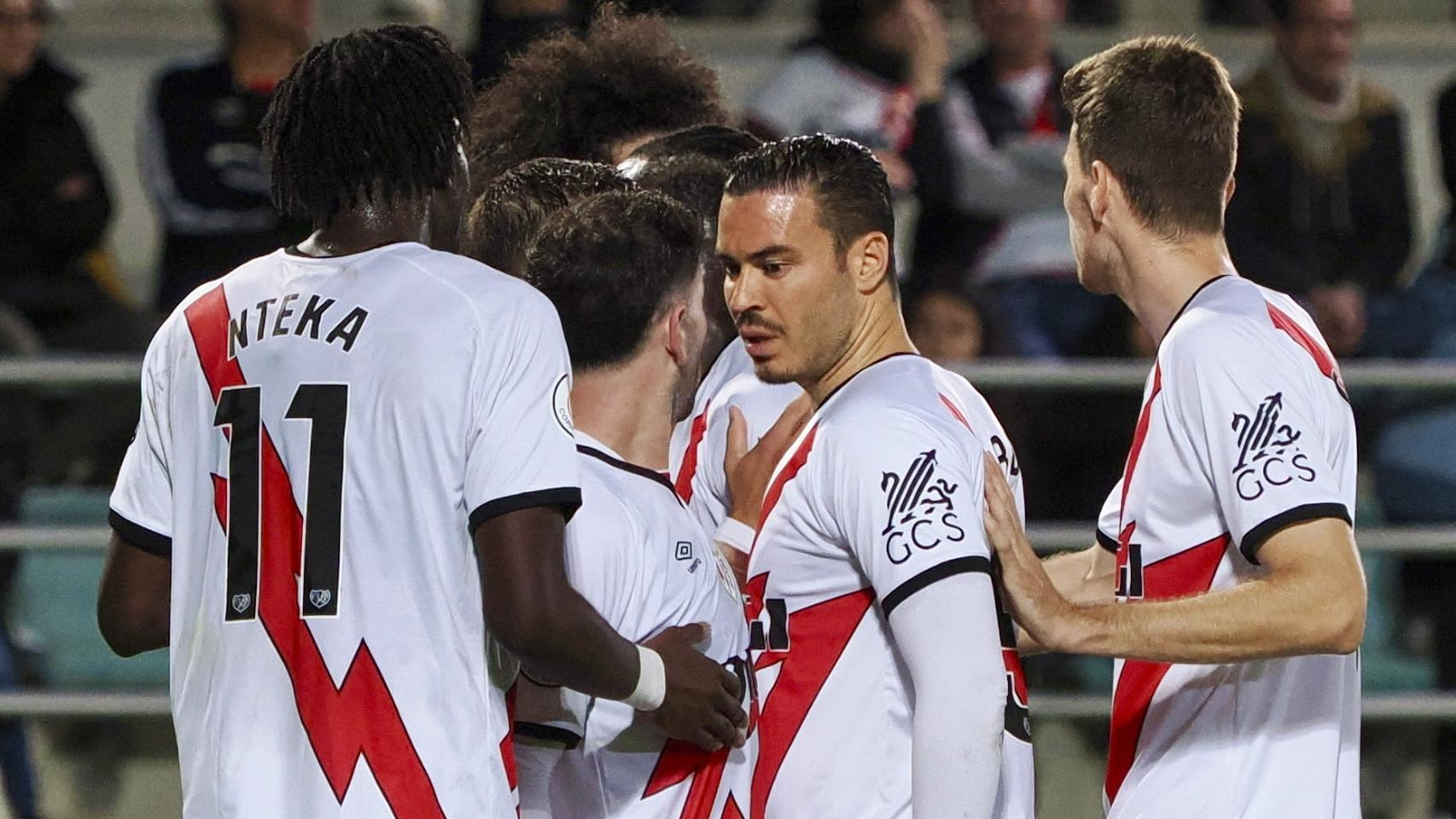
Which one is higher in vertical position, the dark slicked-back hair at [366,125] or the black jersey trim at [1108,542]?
the dark slicked-back hair at [366,125]

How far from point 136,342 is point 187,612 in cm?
398

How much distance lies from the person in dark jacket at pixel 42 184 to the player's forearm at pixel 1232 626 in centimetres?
445

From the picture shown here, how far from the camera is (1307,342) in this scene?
3.02 m

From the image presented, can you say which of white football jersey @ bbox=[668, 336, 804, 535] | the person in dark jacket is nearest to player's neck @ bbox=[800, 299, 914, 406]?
white football jersey @ bbox=[668, 336, 804, 535]

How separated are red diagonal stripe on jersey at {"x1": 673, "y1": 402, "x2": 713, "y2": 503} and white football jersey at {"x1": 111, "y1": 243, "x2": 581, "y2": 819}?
0.97 metres

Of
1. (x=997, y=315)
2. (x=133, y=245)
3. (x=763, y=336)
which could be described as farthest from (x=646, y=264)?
(x=133, y=245)

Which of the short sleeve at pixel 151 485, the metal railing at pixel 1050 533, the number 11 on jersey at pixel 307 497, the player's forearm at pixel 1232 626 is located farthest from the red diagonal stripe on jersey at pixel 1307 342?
the metal railing at pixel 1050 533

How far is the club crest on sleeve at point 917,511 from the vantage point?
275 centimetres

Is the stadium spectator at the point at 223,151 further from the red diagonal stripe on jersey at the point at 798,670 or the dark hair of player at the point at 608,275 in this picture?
the red diagonal stripe on jersey at the point at 798,670

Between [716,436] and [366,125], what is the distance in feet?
3.45

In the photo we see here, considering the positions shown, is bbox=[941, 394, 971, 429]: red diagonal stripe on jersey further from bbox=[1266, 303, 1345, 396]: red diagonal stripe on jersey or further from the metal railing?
the metal railing

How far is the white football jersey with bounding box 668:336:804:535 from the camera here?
352cm

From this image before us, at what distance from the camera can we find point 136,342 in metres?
6.53

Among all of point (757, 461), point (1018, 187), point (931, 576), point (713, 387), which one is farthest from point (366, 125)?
point (1018, 187)
